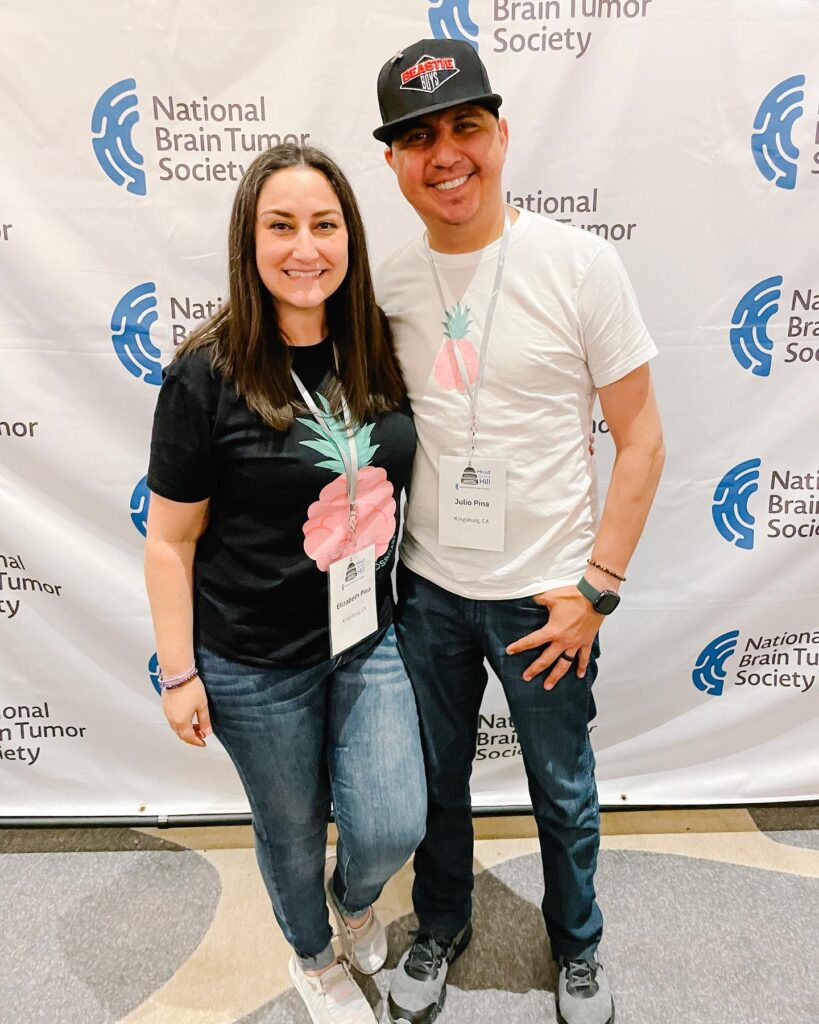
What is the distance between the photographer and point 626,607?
1899 mm

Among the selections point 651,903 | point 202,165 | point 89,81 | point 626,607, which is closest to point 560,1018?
point 651,903

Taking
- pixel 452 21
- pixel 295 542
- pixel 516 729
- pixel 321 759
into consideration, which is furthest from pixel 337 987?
pixel 452 21

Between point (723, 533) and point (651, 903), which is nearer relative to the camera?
point (651, 903)

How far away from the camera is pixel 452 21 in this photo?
1.50m

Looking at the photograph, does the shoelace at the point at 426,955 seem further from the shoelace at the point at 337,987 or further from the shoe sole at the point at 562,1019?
the shoe sole at the point at 562,1019

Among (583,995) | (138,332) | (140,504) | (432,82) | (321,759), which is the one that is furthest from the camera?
(140,504)

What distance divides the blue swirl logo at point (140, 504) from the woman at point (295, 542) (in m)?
0.59

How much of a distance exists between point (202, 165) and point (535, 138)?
697 millimetres

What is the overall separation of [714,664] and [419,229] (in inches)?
51.5

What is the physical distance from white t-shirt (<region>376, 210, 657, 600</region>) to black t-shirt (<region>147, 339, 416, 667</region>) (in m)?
0.09

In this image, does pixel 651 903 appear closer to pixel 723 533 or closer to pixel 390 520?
pixel 723 533

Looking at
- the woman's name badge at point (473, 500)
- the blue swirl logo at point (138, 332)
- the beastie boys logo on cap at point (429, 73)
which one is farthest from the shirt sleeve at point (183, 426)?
the blue swirl logo at point (138, 332)

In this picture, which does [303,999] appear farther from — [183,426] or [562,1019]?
[183,426]

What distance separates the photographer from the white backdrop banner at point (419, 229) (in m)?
1.51
